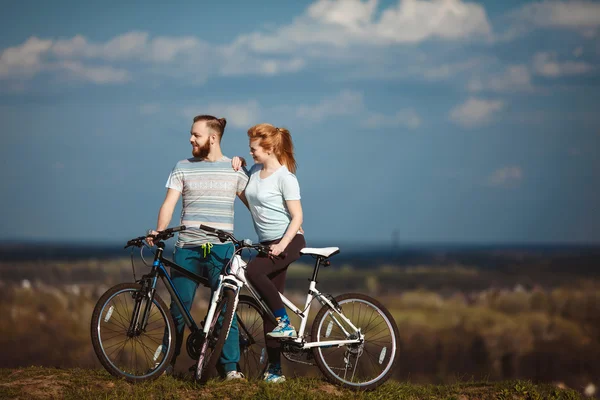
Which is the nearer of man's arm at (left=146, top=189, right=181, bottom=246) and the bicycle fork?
the bicycle fork

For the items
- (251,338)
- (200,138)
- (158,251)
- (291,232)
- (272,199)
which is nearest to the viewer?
(291,232)

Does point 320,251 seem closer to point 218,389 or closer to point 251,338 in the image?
point 251,338

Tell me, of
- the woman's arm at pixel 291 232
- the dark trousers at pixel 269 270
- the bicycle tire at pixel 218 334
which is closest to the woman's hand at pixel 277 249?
the woman's arm at pixel 291 232

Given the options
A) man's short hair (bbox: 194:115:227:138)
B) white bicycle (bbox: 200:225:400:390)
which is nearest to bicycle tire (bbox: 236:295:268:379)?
→ white bicycle (bbox: 200:225:400:390)

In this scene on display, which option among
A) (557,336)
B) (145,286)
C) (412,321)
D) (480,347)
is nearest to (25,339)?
(412,321)

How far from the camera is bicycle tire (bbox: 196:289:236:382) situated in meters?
6.79

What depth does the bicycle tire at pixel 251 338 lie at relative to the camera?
7.28m

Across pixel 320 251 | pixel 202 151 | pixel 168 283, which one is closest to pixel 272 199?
pixel 320 251

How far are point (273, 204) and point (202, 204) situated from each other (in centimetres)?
67

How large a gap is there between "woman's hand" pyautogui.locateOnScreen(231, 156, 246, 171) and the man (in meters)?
0.05

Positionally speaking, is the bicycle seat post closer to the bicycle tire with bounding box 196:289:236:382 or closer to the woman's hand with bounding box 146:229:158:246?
the woman's hand with bounding box 146:229:158:246

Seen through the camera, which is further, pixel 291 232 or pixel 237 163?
pixel 237 163

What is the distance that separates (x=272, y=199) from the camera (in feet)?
22.5

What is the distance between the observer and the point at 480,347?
1414 inches
